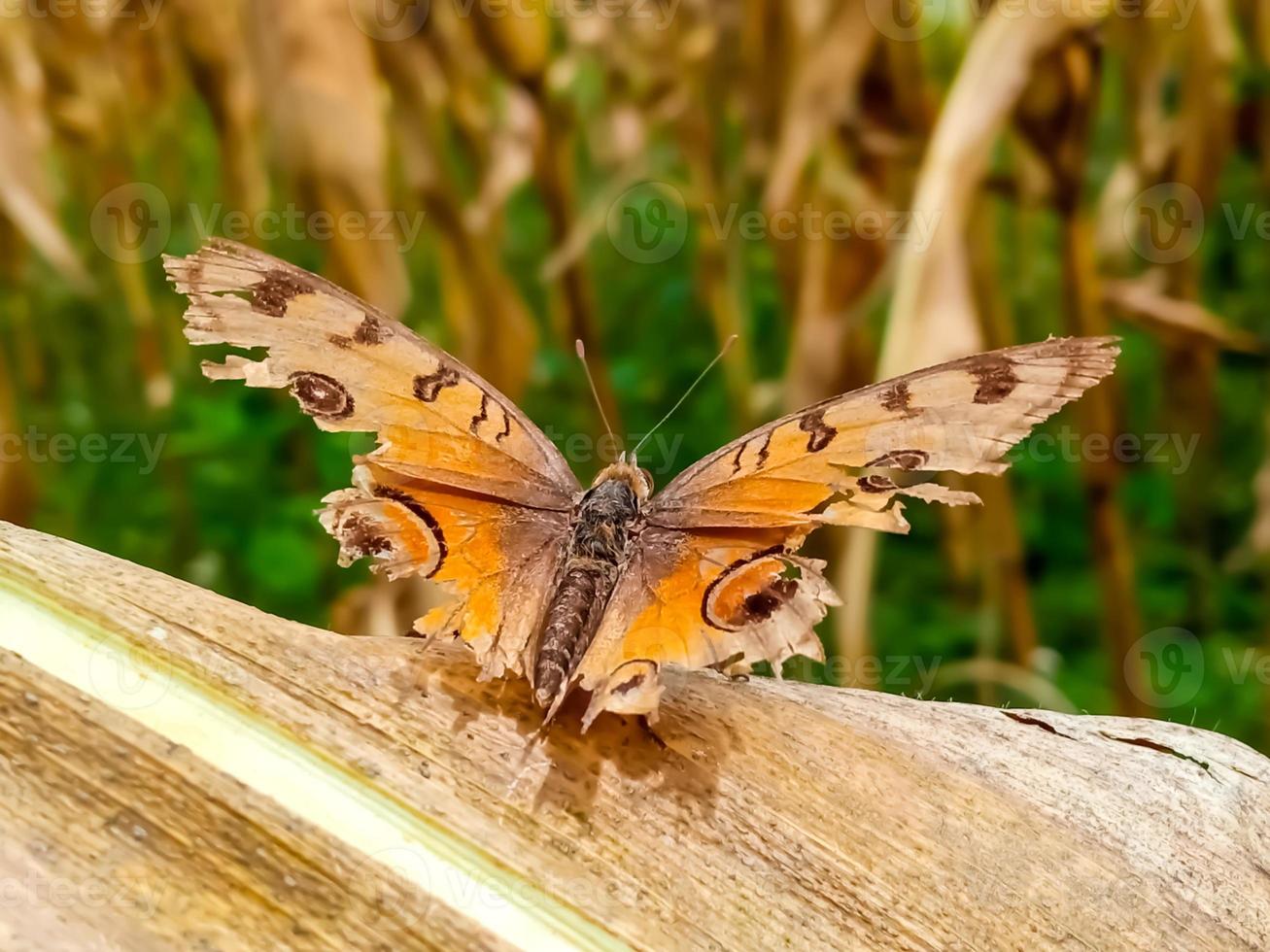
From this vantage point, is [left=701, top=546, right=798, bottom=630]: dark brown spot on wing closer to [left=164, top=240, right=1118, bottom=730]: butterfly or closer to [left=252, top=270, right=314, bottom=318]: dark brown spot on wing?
[left=164, top=240, right=1118, bottom=730]: butterfly

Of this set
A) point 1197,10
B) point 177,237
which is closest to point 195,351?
point 177,237

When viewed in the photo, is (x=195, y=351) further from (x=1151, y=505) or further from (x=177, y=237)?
(x=1151, y=505)
